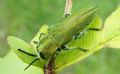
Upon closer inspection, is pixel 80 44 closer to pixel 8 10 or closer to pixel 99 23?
pixel 99 23

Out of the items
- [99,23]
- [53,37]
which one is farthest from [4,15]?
[99,23]

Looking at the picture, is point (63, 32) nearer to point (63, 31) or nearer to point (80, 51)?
point (63, 31)

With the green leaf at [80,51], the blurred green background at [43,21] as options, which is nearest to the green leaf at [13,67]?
the green leaf at [80,51]

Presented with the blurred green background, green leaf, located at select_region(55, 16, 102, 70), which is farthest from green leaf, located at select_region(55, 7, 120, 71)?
the blurred green background

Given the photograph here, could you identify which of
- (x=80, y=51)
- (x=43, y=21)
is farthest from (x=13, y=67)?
(x=43, y=21)

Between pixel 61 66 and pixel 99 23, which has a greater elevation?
pixel 99 23

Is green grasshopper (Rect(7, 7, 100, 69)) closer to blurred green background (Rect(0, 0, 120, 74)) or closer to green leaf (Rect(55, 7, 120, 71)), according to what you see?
green leaf (Rect(55, 7, 120, 71))

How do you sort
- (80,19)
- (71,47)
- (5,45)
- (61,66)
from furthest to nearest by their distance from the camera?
(5,45) < (80,19) < (71,47) < (61,66)
